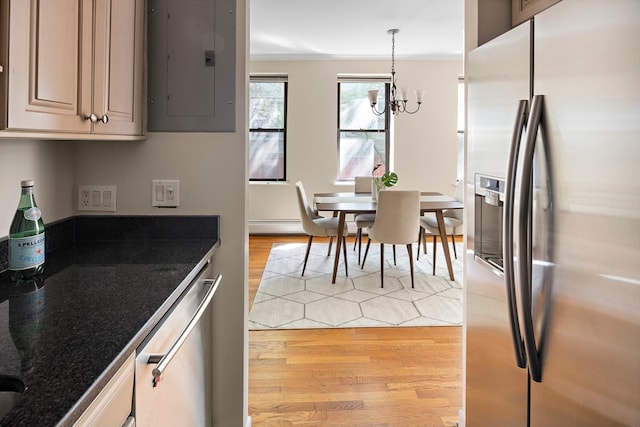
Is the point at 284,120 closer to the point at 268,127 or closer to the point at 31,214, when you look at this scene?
the point at 268,127

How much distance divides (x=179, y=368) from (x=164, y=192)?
733 mm

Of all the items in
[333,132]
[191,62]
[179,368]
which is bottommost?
[179,368]

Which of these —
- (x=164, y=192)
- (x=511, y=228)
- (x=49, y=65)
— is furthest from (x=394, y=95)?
(x=49, y=65)

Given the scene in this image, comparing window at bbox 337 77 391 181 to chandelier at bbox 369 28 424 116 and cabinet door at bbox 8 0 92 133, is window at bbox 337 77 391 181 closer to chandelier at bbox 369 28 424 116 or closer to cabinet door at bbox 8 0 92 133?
chandelier at bbox 369 28 424 116

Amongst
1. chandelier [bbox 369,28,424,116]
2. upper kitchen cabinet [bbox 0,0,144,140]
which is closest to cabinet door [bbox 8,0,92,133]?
upper kitchen cabinet [bbox 0,0,144,140]

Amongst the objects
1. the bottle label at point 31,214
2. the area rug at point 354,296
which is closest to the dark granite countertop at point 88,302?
the bottle label at point 31,214

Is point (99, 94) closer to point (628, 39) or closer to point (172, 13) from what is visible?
point (172, 13)

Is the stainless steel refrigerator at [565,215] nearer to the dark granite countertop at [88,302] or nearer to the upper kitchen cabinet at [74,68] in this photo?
the dark granite countertop at [88,302]

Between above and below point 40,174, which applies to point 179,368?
below

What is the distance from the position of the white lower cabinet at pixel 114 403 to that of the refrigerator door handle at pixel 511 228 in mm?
911

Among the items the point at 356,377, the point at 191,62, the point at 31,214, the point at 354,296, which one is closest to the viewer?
the point at 31,214

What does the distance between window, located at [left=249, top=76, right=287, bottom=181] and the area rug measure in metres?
1.81

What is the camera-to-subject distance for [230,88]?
1604 mm

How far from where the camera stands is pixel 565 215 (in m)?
0.92
